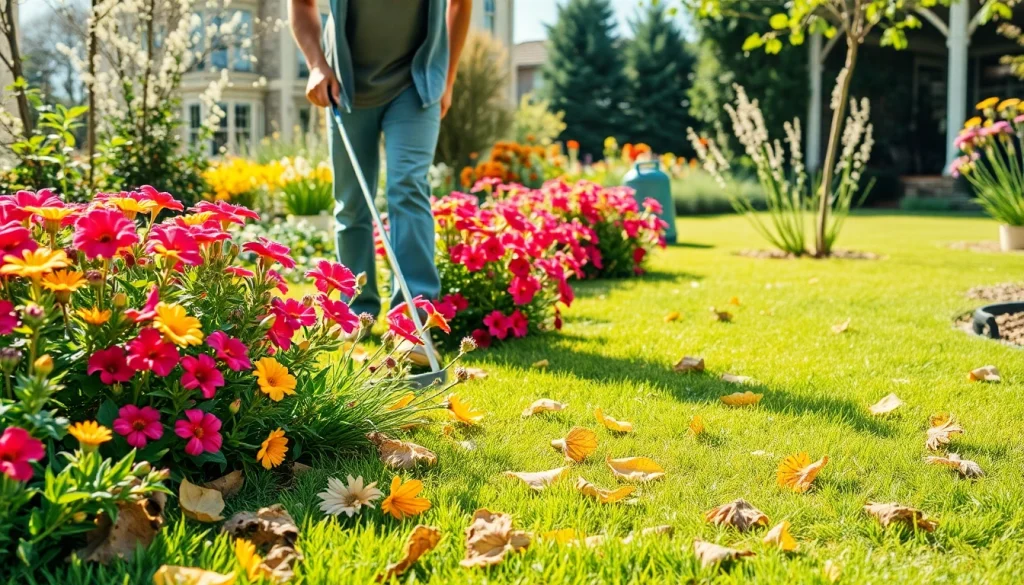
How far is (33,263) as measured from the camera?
4.98 ft

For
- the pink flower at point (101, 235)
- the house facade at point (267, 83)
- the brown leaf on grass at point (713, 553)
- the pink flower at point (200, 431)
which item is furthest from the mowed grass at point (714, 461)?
the house facade at point (267, 83)

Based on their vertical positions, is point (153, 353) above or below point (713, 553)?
above

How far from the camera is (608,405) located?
2.68m

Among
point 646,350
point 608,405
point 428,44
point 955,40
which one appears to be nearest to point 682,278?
point 646,350

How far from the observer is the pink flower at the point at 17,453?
1.31m

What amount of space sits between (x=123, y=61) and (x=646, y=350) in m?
4.15

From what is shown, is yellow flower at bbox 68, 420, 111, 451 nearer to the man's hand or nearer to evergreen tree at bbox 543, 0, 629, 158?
the man's hand

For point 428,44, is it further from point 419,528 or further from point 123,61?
point 123,61

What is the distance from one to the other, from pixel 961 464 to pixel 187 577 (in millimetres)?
1622

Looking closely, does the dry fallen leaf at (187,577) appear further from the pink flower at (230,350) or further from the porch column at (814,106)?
the porch column at (814,106)

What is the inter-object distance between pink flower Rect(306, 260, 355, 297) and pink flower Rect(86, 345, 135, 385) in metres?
0.47

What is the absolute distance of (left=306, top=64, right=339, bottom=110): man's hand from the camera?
3291 mm

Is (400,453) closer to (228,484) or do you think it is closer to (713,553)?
(228,484)

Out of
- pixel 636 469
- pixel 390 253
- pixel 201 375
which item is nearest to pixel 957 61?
pixel 390 253
